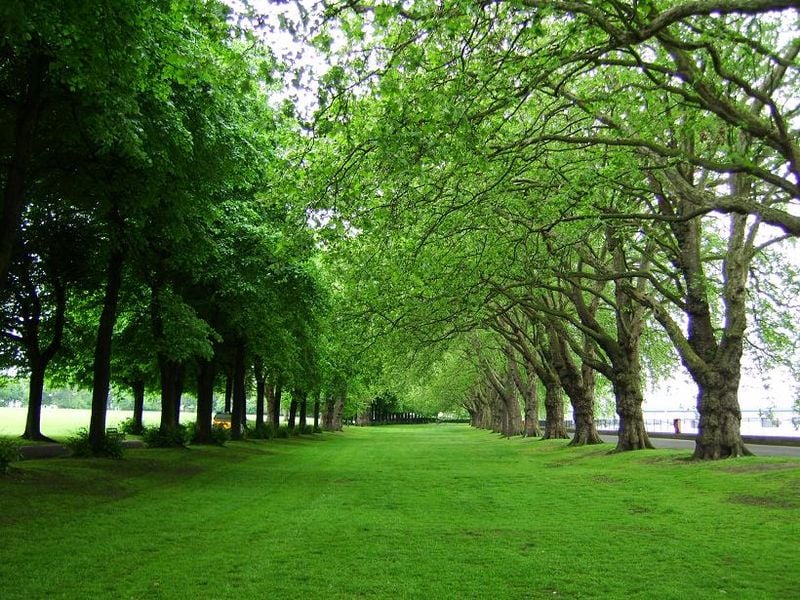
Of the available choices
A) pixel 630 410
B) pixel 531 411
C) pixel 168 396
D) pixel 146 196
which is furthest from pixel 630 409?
pixel 531 411

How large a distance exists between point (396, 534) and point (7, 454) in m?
9.07

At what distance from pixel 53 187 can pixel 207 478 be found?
8.75m

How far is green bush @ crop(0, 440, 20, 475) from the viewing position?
1418 cm

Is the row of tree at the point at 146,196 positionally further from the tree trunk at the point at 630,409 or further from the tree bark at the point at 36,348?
the tree trunk at the point at 630,409

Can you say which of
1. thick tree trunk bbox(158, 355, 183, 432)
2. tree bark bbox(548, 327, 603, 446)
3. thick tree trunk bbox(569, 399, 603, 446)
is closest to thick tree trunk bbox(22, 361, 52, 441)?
thick tree trunk bbox(158, 355, 183, 432)

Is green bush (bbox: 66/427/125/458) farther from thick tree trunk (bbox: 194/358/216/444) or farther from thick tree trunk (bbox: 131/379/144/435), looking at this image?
thick tree trunk (bbox: 131/379/144/435)

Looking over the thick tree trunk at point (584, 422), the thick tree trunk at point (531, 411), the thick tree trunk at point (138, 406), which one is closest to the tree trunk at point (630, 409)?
the thick tree trunk at point (584, 422)

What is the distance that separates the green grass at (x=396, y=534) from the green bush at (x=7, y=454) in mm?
301

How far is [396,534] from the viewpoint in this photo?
423 inches

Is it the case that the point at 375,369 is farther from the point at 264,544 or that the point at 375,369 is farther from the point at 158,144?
the point at 264,544

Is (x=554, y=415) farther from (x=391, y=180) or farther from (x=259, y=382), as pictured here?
(x=391, y=180)

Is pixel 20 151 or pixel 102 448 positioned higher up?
pixel 20 151

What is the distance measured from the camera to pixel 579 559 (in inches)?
353

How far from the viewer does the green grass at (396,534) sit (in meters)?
7.59
